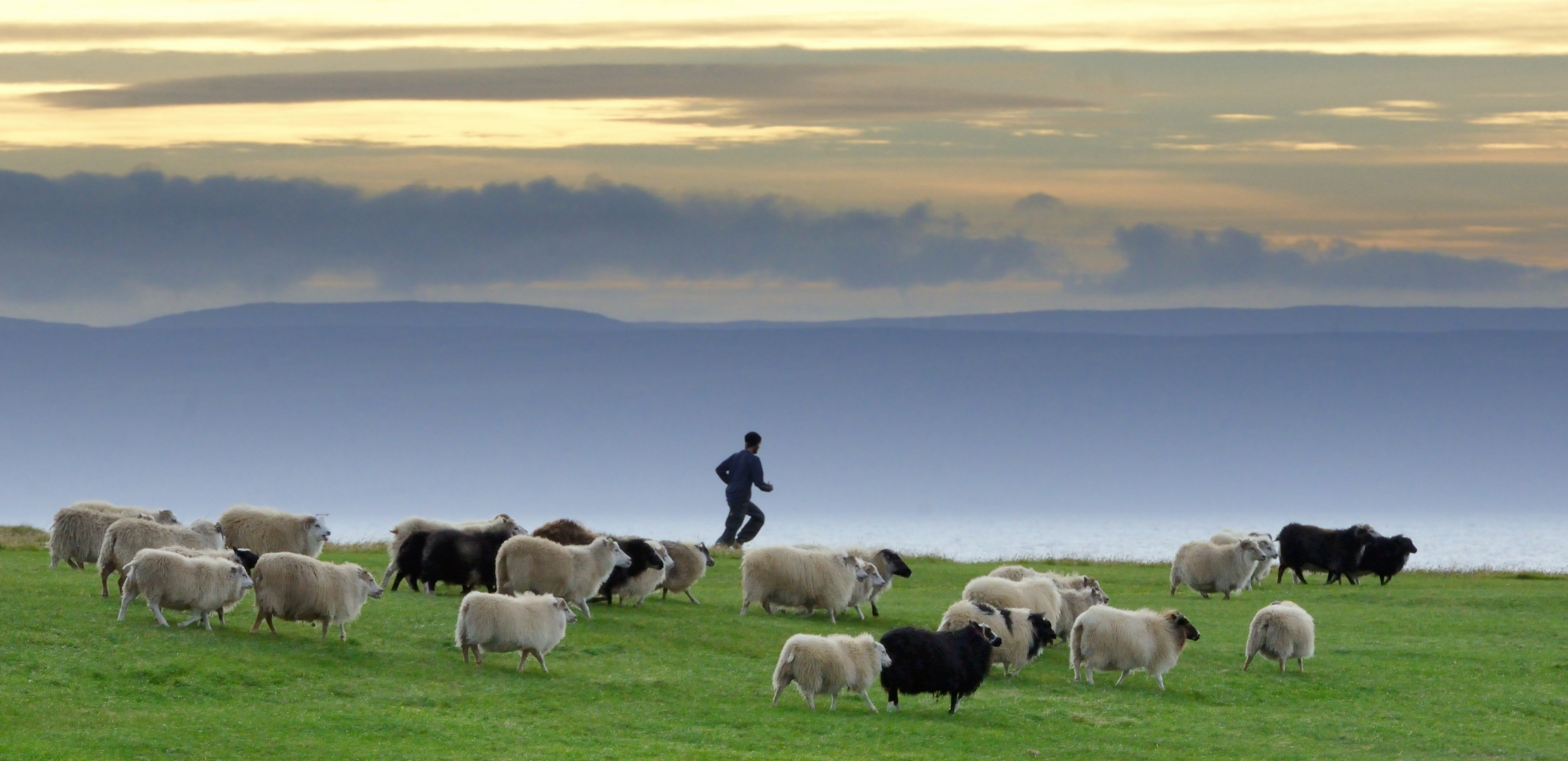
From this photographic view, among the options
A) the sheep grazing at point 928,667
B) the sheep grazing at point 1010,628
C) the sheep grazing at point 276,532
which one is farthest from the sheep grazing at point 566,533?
the sheep grazing at point 928,667

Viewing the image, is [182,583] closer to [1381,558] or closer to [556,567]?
[556,567]

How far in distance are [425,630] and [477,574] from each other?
3.07 meters

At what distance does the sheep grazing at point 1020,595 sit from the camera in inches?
A: 912

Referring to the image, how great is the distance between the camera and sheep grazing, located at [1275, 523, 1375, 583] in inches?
1351

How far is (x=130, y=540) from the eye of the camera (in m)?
22.5

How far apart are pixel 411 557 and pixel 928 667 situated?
9.21 metres

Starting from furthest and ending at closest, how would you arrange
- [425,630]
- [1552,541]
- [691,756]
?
[1552,541] → [425,630] → [691,756]

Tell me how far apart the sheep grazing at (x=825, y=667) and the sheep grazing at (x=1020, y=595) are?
14.3ft

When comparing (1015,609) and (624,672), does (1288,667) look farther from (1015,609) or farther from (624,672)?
(624,672)

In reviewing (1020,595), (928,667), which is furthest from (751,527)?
(928,667)

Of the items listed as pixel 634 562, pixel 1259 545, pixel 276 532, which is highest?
pixel 1259 545

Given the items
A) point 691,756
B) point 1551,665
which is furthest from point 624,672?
point 1551,665

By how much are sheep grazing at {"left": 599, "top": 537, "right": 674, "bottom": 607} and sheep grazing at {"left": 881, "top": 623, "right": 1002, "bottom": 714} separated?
601cm

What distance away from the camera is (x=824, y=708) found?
61.6ft
